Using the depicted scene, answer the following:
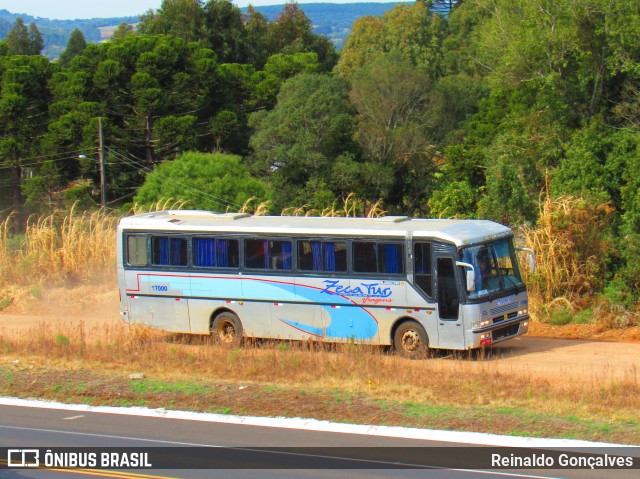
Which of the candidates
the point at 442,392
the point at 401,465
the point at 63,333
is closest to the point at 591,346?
→ the point at 442,392

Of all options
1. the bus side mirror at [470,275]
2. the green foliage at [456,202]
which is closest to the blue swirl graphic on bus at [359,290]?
the bus side mirror at [470,275]

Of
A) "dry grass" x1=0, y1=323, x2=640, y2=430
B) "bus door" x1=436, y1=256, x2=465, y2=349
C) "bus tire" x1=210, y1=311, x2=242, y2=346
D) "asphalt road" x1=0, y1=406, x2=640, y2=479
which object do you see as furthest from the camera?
"bus tire" x1=210, y1=311, x2=242, y2=346

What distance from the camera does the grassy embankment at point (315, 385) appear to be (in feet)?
42.0

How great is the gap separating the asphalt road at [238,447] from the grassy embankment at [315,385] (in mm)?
891

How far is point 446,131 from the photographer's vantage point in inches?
2142

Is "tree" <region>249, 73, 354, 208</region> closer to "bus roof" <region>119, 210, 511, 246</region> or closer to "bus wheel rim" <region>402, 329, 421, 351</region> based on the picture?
Result: "bus roof" <region>119, 210, 511, 246</region>

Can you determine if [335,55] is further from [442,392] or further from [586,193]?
[442,392]

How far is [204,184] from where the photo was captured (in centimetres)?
3916

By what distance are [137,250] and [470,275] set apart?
303 inches

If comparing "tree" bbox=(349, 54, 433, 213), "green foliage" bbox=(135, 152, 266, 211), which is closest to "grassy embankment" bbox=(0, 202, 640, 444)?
"green foliage" bbox=(135, 152, 266, 211)

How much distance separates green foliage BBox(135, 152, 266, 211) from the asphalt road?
2432cm

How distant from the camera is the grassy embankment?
12812mm

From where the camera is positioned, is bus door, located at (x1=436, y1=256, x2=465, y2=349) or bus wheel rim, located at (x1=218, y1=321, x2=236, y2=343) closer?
bus door, located at (x1=436, y1=256, x2=465, y2=349)

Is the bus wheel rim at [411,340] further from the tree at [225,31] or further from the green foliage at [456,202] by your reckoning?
the tree at [225,31]
